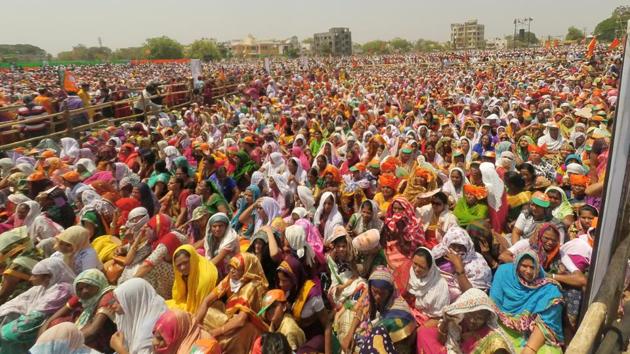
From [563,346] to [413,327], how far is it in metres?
0.86

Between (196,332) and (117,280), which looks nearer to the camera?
(196,332)

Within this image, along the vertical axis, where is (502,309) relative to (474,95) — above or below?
below

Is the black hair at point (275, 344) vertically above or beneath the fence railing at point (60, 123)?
beneath

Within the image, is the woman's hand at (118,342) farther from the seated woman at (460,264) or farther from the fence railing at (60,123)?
the fence railing at (60,123)

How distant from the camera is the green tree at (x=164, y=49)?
263 feet

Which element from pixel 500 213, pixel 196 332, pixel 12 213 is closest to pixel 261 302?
pixel 196 332

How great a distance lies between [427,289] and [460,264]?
363 mm

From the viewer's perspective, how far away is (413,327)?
8.50 feet

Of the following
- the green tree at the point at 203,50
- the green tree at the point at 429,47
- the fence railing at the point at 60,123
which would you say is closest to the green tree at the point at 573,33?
the green tree at the point at 429,47

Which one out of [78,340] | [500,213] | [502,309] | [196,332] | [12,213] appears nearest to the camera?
[78,340]

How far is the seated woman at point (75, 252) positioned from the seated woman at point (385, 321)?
2.20 meters

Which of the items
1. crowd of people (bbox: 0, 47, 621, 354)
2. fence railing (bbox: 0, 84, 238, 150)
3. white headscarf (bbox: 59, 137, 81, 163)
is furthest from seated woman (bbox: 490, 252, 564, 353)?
fence railing (bbox: 0, 84, 238, 150)

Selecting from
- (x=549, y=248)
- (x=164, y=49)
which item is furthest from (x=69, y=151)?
(x=164, y=49)

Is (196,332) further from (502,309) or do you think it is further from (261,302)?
(502,309)
